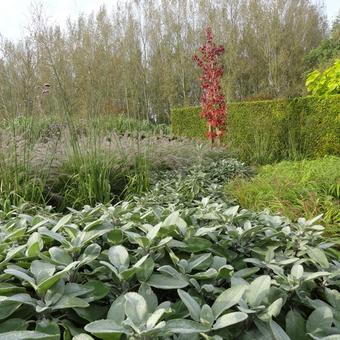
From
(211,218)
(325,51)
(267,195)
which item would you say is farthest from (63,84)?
(325,51)

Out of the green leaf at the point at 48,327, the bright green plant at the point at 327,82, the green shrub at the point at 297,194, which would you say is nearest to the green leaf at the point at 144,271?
the green leaf at the point at 48,327

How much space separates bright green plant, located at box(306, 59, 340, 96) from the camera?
754 centimetres

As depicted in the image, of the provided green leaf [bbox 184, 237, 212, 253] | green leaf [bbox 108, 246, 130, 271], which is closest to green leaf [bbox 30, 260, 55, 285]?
green leaf [bbox 108, 246, 130, 271]

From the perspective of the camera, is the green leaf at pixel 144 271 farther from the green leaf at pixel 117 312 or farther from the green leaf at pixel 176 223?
the green leaf at pixel 176 223

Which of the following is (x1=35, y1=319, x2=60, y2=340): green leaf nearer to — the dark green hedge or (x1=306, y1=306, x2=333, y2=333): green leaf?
(x1=306, y1=306, x2=333, y2=333): green leaf

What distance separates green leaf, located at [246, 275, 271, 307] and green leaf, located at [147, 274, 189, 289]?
135 millimetres

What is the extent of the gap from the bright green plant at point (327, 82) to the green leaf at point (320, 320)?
7.28 metres

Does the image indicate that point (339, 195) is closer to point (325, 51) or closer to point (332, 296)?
point (332, 296)

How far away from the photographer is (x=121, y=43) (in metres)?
4.55

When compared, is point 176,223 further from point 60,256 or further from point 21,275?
point 21,275

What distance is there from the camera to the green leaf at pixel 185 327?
2.37 feet

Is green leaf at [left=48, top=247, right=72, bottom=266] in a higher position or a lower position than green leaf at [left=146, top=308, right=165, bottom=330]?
higher

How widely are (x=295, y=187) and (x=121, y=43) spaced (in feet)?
7.95

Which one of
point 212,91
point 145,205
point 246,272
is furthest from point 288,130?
point 246,272
